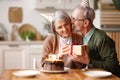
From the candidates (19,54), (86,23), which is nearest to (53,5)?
(19,54)

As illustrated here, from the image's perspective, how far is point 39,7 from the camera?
561cm

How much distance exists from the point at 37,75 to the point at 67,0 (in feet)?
11.8

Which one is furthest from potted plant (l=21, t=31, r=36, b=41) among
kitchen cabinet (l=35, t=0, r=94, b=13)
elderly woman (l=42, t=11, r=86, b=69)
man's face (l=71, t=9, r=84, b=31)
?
man's face (l=71, t=9, r=84, b=31)

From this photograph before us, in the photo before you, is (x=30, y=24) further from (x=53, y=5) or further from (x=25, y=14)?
(x=53, y=5)

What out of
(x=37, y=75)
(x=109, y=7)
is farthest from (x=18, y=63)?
(x=37, y=75)

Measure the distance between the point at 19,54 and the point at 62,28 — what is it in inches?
117

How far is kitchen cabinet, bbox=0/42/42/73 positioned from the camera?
534cm

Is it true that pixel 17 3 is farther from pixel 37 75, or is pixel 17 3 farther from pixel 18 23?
pixel 37 75

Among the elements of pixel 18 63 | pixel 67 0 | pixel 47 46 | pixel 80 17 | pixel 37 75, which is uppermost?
pixel 67 0

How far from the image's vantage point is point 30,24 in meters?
5.93

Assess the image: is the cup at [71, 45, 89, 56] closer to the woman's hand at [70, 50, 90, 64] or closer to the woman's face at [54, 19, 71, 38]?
the woman's hand at [70, 50, 90, 64]

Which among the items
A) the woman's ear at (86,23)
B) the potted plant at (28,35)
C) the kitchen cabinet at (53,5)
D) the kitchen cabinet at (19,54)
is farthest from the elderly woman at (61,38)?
the potted plant at (28,35)

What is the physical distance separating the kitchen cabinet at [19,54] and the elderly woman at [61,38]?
2682 mm

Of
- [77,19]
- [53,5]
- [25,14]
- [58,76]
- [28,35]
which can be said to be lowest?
[58,76]
